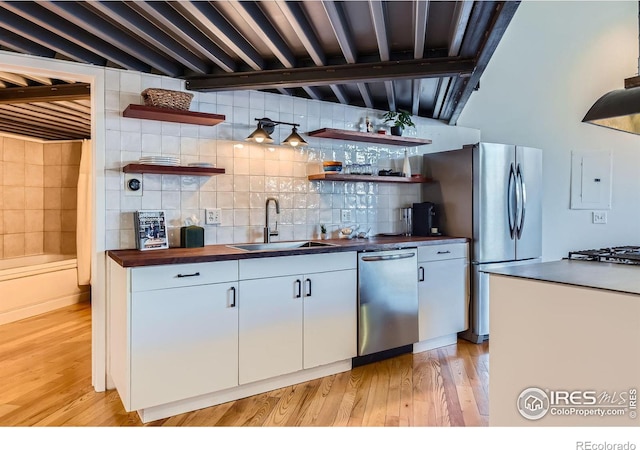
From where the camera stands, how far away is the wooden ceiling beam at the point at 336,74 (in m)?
2.59

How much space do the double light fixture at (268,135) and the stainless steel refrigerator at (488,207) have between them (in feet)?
4.85

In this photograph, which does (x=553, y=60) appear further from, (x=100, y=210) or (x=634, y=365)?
(x=100, y=210)

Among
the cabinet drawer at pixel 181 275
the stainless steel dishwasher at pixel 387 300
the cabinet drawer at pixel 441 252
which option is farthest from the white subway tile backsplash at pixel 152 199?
the cabinet drawer at pixel 441 252

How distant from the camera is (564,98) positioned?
417cm

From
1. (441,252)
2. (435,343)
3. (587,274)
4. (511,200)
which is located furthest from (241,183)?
(511,200)

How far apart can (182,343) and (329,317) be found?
996 mm

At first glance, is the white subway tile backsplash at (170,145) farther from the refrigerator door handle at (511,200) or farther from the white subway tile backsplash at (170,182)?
the refrigerator door handle at (511,200)

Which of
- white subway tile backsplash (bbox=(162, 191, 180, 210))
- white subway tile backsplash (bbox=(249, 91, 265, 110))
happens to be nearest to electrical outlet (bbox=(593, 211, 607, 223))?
white subway tile backsplash (bbox=(249, 91, 265, 110))

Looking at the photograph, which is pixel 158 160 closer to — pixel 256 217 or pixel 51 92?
pixel 256 217

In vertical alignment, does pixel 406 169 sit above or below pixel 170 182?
above

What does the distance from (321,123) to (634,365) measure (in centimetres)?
273

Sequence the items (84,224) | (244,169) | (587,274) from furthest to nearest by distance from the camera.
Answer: (84,224)
(244,169)
(587,274)

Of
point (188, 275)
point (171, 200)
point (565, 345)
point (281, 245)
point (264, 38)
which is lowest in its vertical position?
point (565, 345)
